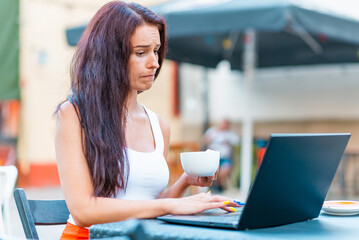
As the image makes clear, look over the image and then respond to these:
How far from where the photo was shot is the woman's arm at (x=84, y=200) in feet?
5.25

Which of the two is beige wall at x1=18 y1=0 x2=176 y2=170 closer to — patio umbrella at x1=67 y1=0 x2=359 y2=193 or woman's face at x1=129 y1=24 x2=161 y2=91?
patio umbrella at x1=67 y1=0 x2=359 y2=193

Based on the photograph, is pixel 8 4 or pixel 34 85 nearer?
pixel 8 4

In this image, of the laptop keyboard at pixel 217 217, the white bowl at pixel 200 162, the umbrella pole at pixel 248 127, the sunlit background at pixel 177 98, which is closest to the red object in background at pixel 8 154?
the sunlit background at pixel 177 98

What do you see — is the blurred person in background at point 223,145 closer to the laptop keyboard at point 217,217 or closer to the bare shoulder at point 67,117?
the bare shoulder at point 67,117

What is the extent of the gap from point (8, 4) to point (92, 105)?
6.74 meters

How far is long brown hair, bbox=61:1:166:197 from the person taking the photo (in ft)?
5.80

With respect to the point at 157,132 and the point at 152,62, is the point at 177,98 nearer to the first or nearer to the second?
the point at 157,132

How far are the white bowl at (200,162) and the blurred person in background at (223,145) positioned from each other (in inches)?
273

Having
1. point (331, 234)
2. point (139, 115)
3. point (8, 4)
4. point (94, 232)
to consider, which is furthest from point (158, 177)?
point (8, 4)

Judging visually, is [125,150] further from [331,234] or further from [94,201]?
[331,234]

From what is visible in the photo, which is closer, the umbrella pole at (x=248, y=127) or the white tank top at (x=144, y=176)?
the white tank top at (x=144, y=176)

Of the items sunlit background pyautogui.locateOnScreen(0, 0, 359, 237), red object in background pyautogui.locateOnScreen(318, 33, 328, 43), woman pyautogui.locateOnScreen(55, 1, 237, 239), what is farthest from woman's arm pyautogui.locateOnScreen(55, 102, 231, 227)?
sunlit background pyautogui.locateOnScreen(0, 0, 359, 237)

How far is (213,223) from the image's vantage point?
1.43 meters

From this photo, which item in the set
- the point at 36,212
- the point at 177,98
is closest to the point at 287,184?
the point at 36,212
